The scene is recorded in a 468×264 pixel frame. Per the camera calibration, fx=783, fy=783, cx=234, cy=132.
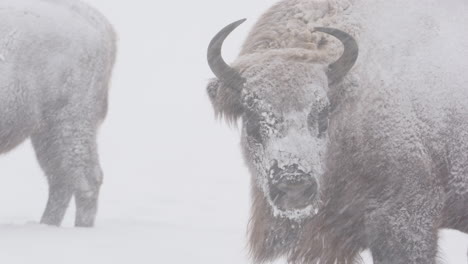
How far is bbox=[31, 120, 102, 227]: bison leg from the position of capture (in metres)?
6.72

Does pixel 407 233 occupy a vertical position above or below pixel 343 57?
below

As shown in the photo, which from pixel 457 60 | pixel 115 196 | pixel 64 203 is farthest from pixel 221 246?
pixel 115 196

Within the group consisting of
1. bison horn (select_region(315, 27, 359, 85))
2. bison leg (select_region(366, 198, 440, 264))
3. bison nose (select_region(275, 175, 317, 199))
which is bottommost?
bison leg (select_region(366, 198, 440, 264))

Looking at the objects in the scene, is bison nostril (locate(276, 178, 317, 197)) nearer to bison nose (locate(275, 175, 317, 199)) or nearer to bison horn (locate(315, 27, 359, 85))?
bison nose (locate(275, 175, 317, 199))

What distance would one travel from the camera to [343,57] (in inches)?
152

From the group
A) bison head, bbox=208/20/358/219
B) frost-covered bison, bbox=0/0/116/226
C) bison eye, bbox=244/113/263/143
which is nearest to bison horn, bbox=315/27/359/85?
bison head, bbox=208/20/358/219

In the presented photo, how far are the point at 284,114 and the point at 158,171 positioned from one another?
1105 centimetres

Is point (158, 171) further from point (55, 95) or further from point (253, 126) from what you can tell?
point (253, 126)

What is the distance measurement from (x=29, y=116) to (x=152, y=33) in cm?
2420

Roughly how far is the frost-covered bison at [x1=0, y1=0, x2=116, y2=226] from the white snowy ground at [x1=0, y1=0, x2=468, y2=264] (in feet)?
1.59

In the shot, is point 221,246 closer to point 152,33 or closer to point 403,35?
point 403,35

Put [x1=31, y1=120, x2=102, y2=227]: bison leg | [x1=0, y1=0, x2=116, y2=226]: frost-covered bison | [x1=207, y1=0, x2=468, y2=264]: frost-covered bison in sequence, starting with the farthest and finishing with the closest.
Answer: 1. [x1=31, y1=120, x2=102, y2=227]: bison leg
2. [x1=0, y1=0, x2=116, y2=226]: frost-covered bison
3. [x1=207, y1=0, x2=468, y2=264]: frost-covered bison

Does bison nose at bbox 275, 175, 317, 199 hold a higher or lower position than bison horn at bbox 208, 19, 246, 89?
lower

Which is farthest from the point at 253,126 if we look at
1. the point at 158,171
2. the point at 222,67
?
the point at 158,171
